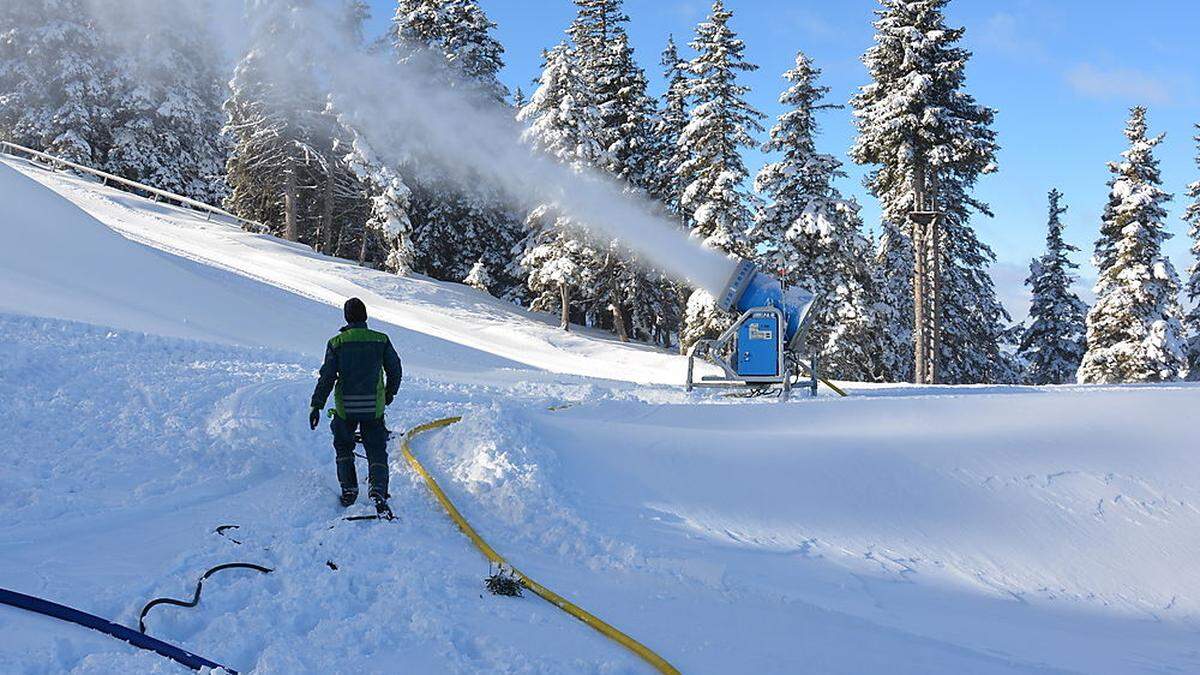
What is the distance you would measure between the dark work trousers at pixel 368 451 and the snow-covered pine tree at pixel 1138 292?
25.9 m

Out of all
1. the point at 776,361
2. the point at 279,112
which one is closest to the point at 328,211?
the point at 279,112

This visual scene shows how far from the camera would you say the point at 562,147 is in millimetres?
26047

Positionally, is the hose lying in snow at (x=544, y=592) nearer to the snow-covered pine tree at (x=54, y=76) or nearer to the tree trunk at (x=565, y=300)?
the tree trunk at (x=565, y=300)

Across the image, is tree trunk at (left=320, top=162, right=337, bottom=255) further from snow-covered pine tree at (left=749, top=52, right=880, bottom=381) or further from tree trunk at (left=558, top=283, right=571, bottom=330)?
snow-covered pine tree at (left=749, top=52, right=880, bottom=381)

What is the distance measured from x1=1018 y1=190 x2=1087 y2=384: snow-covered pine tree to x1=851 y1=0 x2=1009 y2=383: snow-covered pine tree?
6940 millimetres

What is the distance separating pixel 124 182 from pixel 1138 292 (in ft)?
137

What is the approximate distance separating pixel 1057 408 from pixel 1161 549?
342cm

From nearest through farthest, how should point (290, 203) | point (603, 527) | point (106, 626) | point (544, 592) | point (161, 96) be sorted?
point (106, 626) < point (544, 592) < point (603, 527) < point (290, 203) < point (161, 96)

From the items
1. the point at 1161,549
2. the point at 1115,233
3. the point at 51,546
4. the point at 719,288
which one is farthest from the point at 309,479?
the point at 1115,233

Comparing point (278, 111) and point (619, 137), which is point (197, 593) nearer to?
point (619, 137)

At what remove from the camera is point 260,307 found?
18.2 m

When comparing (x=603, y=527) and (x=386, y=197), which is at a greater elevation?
(x=386, y=197)

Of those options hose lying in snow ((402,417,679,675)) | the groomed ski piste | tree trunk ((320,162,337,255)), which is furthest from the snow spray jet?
hose lying in snow ((402,417,679,675))

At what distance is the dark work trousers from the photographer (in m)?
5.84
